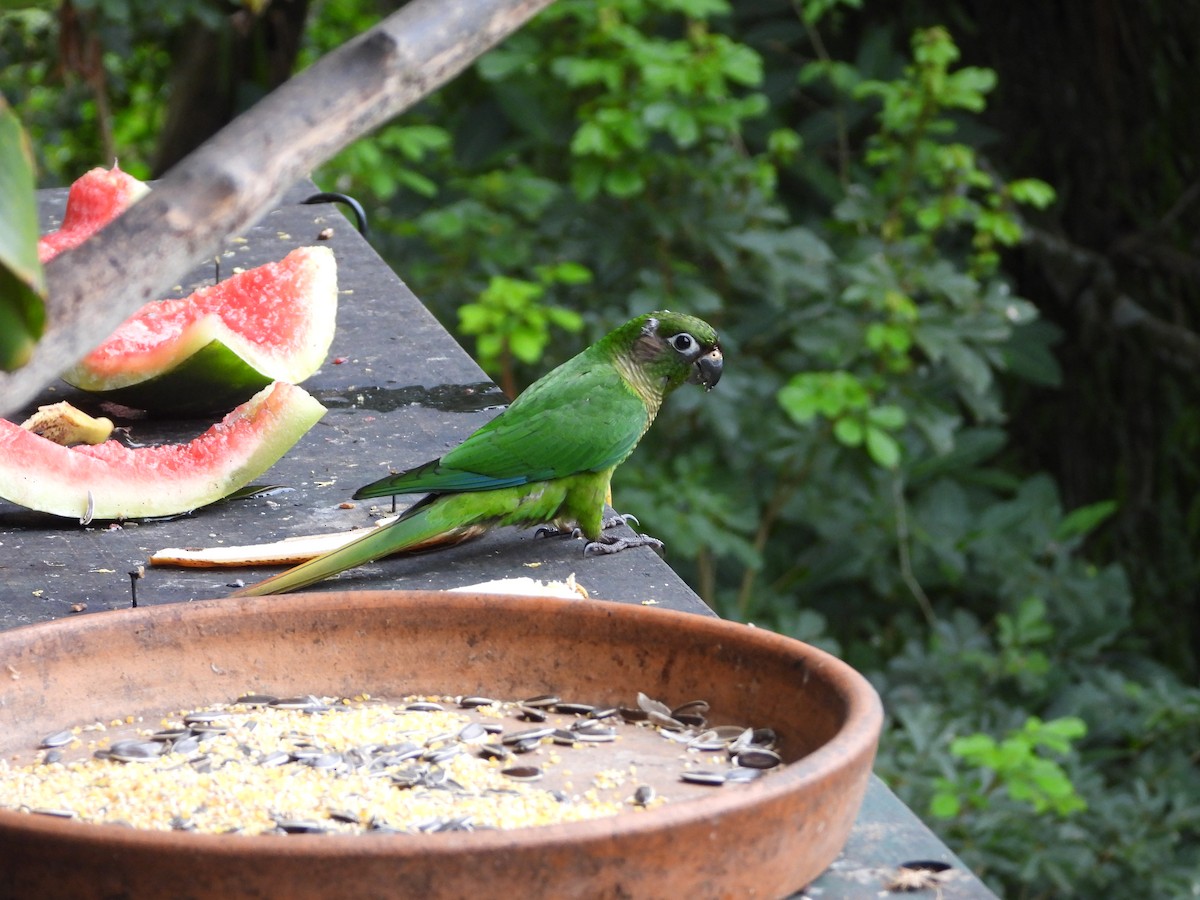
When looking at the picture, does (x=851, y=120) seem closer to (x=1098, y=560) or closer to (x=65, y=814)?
(x=1098, y=560)

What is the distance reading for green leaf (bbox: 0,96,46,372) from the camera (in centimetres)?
73

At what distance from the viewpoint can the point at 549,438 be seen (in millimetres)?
2512

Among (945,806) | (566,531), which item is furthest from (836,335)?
(566,531)

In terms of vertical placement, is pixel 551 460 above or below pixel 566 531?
above

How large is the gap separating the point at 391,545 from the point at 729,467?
334cm

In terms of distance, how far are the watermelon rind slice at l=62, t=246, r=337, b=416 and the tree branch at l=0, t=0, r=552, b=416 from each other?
5.20 ft

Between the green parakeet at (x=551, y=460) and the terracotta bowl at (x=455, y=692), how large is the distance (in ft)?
1.56

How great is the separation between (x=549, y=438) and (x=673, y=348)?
0.45 m

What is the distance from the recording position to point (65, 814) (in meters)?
1.31

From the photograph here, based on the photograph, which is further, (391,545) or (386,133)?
(386,133)

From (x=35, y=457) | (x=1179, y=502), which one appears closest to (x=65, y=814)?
(x=35, y=457)

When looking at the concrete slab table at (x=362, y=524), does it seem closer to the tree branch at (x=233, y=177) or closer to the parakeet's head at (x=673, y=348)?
the parakeet's head at (x=673, y=348)

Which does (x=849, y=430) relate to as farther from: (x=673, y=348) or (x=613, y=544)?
(x=613, y=544)

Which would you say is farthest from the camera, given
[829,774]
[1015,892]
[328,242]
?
[1015,892]
